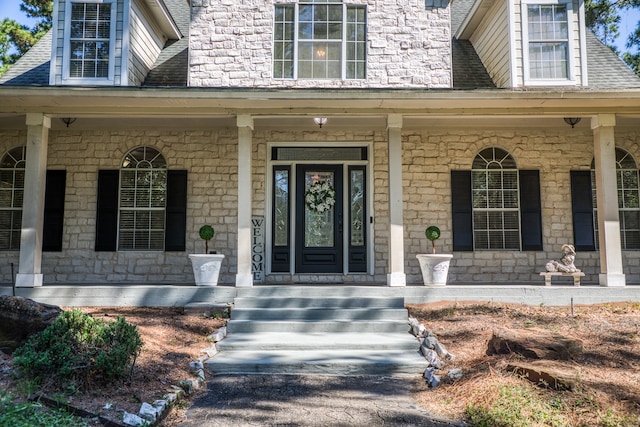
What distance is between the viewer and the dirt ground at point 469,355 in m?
3.57

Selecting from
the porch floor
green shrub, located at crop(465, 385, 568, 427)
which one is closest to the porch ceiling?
the porch floor

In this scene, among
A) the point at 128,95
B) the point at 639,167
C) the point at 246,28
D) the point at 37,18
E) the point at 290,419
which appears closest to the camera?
the point at 290,419

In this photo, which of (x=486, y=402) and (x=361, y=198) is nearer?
(x=486, y=402)

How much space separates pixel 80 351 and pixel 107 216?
5293mm

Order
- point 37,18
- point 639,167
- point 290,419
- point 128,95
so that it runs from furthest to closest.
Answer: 1. point 37,18
2. point 639,167
3. point 128,95
4. point 290,419

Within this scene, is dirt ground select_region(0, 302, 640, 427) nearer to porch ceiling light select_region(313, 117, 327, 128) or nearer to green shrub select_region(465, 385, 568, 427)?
green shrub select_region(465, 385, 568, 427)

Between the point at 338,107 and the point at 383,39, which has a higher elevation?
the point at 383,39

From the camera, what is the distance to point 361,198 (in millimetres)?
8922

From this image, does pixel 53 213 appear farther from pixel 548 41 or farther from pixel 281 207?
pixel 548 41

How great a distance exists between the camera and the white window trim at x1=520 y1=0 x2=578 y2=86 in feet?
26.1

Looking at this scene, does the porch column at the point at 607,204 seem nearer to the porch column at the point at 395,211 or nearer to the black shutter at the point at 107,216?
the porch column at the point at 395,211

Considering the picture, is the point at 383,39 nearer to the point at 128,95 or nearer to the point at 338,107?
the point at 338,107

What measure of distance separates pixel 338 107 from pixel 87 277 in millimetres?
5283

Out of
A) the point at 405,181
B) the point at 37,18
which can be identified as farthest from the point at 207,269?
the point at 37,18
